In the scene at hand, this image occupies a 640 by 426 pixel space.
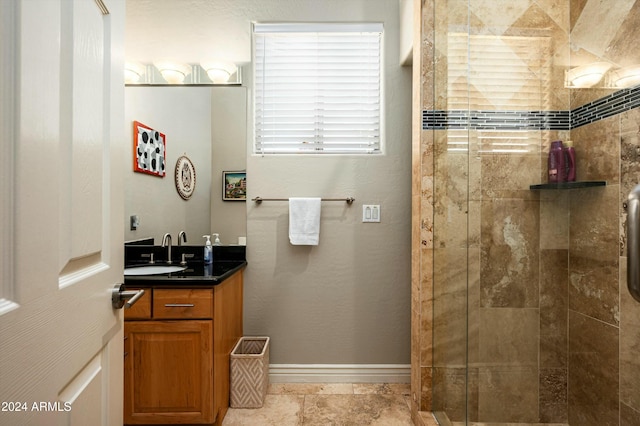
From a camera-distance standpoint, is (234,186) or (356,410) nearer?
(356,410)

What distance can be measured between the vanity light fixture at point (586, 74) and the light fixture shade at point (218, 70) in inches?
74.7

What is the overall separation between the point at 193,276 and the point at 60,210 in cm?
115

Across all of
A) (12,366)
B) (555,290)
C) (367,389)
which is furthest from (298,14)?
(367,389)

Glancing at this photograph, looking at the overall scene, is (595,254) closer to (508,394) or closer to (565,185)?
(565,185)

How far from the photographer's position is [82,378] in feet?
2.19

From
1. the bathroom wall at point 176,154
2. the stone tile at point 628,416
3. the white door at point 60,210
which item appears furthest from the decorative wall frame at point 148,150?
the stone tile at point 628,416

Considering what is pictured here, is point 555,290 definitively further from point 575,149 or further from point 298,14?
point 298,14

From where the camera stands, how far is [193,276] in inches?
66.2

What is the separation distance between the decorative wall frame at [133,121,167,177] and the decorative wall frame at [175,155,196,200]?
10cm

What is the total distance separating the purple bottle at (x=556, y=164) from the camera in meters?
1.54

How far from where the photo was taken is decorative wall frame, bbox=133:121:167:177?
2137 mm

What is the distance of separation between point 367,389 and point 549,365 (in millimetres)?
1040

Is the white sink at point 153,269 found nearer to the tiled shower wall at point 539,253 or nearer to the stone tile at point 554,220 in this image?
the tiled shower wall at point 539,253

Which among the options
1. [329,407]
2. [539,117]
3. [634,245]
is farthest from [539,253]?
[329,407]
